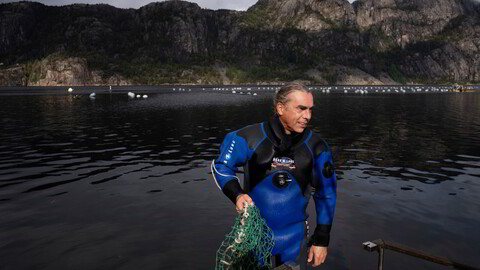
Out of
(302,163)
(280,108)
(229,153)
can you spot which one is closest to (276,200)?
(302,163)

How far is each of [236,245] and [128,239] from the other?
863 cm

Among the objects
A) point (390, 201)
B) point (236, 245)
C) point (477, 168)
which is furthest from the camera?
point (477, 168)

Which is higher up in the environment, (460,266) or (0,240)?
(460,266)

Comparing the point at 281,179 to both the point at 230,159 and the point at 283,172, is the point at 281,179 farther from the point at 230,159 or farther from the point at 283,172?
the point at 230,159

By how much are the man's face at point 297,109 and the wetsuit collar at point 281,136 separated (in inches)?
8.2

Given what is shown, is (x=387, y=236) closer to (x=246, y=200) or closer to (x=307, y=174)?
(x=307, y=174)

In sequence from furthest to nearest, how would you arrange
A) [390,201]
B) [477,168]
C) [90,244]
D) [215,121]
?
[215,121] → [477,168] → [390,201] → [90,244]

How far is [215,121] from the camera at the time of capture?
51312mm

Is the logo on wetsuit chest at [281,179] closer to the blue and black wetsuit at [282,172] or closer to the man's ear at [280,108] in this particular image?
the blue and black wetsuit at [282,172]

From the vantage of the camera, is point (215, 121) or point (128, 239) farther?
point (215, 121)

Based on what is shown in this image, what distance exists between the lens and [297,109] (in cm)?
500

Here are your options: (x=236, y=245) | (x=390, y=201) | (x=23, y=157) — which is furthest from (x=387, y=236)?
(x=23, y=157)

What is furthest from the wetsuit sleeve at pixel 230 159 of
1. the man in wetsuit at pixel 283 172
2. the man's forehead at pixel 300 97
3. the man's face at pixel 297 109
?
the man's forehead at pixel 300 97

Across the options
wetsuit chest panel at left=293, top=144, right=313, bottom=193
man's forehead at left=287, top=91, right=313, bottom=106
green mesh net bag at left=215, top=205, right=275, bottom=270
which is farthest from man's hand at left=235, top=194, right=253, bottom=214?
man's forehead at left=287, top=91, right=313, bottom=106
